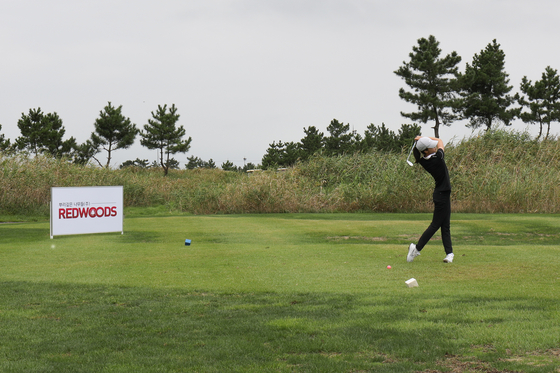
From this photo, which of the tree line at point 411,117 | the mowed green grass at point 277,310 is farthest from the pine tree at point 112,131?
the mowed green grass at point 277,310

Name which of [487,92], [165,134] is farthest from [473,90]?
[165,134]

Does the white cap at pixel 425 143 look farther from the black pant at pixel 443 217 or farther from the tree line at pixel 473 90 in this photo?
the tree line at pixel 473 90

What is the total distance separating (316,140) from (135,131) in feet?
81.9

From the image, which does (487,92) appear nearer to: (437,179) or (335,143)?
(335,143)

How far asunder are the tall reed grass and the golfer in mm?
16534

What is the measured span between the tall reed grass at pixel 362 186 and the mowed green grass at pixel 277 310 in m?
14.2

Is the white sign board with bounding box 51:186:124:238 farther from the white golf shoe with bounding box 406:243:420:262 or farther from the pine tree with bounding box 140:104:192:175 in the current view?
the pine tree with bounding box 140:104:192:175

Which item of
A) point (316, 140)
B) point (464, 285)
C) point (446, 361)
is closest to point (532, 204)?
point (464, 285)

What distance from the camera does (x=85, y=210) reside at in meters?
16.3

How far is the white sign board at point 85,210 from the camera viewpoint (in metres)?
15.8

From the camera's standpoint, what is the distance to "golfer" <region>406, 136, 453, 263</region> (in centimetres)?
953

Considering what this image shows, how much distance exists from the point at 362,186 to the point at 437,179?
18.3m

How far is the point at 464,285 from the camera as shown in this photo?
7645mm

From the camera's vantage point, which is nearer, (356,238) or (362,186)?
(356,238)
